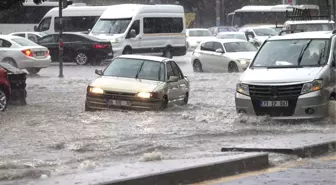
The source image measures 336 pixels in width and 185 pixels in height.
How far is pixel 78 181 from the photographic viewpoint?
774 centimetres

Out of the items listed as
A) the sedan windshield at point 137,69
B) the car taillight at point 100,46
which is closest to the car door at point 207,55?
the car taillight at point 100,46

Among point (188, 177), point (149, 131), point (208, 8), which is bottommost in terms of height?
point (208, 8)

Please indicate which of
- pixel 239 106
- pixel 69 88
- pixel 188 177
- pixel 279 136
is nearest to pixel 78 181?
pixel 188 177

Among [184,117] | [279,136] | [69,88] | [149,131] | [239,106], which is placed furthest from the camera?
[69,88]

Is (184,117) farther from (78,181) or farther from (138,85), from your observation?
(78,181)

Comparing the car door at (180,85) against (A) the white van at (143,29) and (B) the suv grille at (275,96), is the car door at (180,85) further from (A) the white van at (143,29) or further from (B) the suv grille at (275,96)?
(A) the white van at (143,29)

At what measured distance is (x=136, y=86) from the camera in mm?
16406

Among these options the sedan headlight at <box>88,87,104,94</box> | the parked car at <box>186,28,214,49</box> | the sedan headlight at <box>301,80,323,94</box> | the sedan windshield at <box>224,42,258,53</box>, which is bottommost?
the parked car at <box>186,28,214,49</box>

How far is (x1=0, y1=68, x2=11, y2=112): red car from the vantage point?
16500mm

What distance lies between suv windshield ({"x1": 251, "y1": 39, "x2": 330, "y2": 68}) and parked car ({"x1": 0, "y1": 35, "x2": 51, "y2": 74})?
15.4 m

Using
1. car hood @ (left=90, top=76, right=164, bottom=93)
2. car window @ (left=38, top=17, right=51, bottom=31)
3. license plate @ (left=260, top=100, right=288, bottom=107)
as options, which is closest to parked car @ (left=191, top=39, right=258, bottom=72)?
car hood @ (left=90, top=76, right=164, bottom=93)

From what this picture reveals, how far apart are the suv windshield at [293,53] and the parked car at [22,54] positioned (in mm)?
15361

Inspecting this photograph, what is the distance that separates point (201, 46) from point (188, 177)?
79.8ft

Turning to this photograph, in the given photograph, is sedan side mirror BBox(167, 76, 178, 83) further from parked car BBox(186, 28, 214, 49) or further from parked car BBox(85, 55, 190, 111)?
parked car BBox(186, 28, 214, 49)
